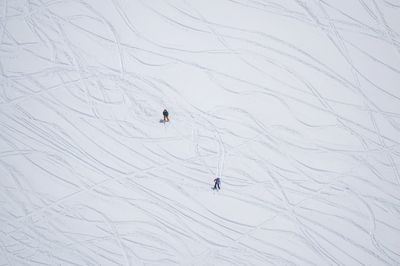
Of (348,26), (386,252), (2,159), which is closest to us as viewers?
(386,252)

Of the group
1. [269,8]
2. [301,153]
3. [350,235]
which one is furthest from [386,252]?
[269,8]

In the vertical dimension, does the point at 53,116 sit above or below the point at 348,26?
below

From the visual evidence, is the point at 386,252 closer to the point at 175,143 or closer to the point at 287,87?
the point at 287,87

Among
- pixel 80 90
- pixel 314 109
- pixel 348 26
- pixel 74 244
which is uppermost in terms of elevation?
pixel 348 26

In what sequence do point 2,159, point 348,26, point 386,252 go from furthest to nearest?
point 348,26, point 2,159, point 386,252

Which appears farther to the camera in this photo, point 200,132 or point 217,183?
point 200,132

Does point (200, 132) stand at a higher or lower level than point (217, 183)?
higher

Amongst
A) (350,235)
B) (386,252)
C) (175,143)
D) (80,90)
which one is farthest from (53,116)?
(386,252)

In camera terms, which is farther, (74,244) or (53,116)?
(53,116)
